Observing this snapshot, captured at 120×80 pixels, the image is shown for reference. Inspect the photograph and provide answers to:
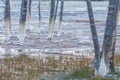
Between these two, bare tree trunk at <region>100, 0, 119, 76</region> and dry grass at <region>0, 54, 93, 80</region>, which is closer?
bare tree trunk at <region>100, 0, 119, 76</region>

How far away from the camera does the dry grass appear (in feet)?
37.5

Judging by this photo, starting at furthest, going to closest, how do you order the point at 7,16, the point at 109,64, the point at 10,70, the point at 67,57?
the point at 7,16, the point at 67,57, the point at 10,70, the point at 109,64

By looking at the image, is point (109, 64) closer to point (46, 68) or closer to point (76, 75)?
point (76, 75)

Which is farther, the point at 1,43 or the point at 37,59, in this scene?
the point at 1,43

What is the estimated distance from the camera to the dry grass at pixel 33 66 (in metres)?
11.4

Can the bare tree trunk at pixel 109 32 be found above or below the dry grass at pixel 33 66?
above

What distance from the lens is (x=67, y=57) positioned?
15.1 meters

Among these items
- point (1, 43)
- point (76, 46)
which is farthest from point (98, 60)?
point (1, 43)

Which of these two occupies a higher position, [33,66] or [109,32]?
[109,32]

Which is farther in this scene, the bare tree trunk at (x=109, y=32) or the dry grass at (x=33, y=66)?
the dry grass at (x=33, y=66)

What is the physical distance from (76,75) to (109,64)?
91cm

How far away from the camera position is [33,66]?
1288cm

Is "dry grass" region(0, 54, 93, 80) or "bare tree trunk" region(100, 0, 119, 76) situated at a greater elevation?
"bare tree trunk" region(100, 0, 119, 76)

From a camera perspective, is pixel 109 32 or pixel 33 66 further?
pixel 33 66
